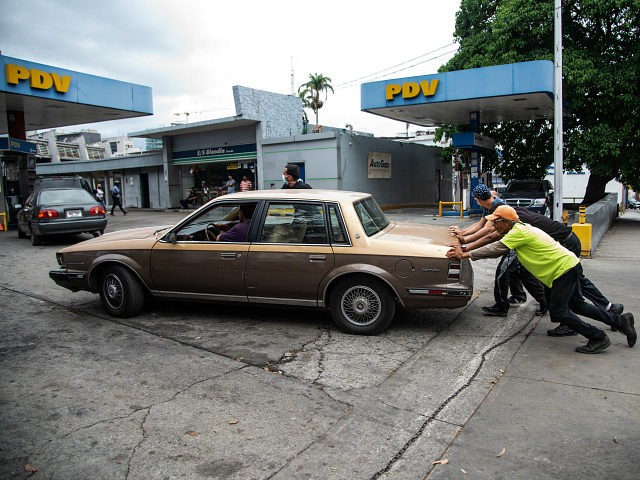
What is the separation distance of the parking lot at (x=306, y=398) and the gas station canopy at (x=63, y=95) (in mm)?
12317

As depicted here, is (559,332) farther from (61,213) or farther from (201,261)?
(61,213)

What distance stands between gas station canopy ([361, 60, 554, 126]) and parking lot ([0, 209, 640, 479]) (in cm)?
1223

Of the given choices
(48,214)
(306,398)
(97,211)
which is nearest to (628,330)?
(306,398)

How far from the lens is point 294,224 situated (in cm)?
561

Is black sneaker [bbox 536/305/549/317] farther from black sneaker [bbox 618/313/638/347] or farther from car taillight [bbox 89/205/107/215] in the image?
car taillight [bbox 89/205/107/215]

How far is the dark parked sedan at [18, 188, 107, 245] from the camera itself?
1254cm

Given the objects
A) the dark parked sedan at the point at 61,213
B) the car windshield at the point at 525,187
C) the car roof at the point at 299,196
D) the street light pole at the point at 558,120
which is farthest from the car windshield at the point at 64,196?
the car windshield at the point at 525,187

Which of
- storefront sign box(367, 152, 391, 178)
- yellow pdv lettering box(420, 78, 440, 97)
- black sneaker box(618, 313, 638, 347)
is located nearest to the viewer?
black sneaker box(618, 313, 638, 347)

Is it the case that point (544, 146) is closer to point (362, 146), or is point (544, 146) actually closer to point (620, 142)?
point (620, 142)

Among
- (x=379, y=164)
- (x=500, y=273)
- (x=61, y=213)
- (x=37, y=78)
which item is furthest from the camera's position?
(x=379, y=164)

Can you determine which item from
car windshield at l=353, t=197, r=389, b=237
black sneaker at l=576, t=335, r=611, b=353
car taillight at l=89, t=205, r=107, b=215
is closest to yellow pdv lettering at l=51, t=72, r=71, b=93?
car taillight at l=89, t=205, r=107, b=215

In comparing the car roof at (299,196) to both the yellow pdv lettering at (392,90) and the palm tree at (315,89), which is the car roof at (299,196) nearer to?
the yellow pdv lettering at (392,90)

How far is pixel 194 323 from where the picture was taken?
5961 millimetres

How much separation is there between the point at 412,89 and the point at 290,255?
1428 cm
